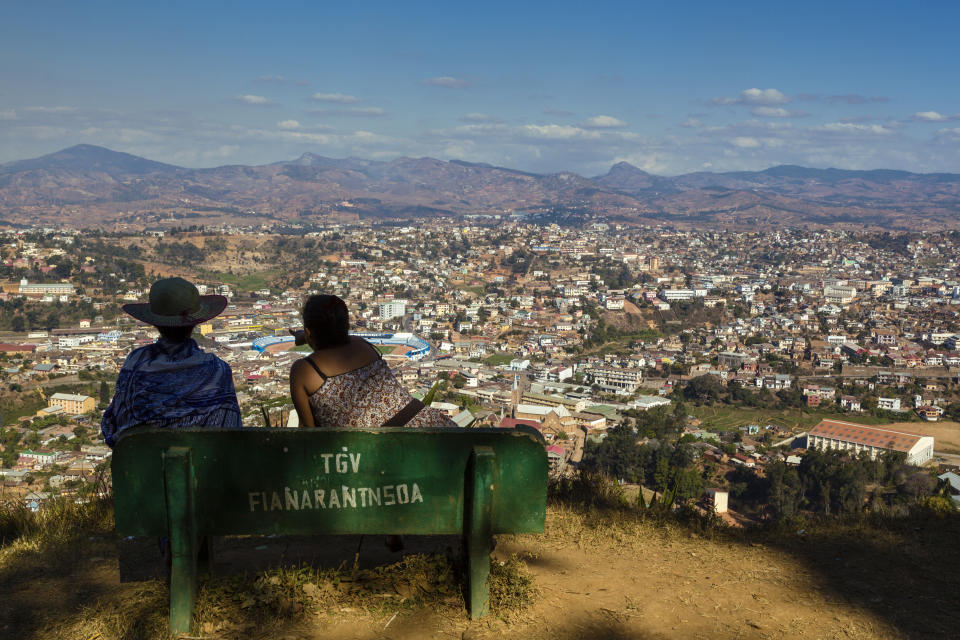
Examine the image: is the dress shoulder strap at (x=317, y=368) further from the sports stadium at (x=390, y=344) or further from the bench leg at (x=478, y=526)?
the sports stadium at (x=390, y=344)

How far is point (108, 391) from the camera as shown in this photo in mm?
20000

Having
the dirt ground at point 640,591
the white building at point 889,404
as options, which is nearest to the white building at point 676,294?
the white building at point 889,404

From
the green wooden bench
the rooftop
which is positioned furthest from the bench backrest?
the rooftop

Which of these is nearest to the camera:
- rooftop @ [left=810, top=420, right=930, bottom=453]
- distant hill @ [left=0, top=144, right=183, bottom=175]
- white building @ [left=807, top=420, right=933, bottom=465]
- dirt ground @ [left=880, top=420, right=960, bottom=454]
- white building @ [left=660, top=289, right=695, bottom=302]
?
white building @ [left=807, top=420, right=933, bottom=465]

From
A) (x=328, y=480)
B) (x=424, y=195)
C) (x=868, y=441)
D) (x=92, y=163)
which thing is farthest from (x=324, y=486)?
(x=92, y=163)

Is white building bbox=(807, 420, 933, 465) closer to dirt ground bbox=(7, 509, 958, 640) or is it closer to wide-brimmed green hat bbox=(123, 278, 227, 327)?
dirt ground bbox=(7, 509, 958, 640)

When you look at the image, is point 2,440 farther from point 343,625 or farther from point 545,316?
point 545,316

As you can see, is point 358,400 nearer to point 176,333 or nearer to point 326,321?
point 326,321

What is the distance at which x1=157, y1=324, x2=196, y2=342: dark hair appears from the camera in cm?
196

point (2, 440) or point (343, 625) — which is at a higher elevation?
point (343, 625)

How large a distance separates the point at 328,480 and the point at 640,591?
3.22 feet

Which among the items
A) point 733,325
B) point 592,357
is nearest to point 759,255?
point 733,325

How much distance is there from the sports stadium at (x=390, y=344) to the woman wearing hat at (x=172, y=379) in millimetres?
24675

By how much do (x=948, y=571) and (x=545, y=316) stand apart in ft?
130
